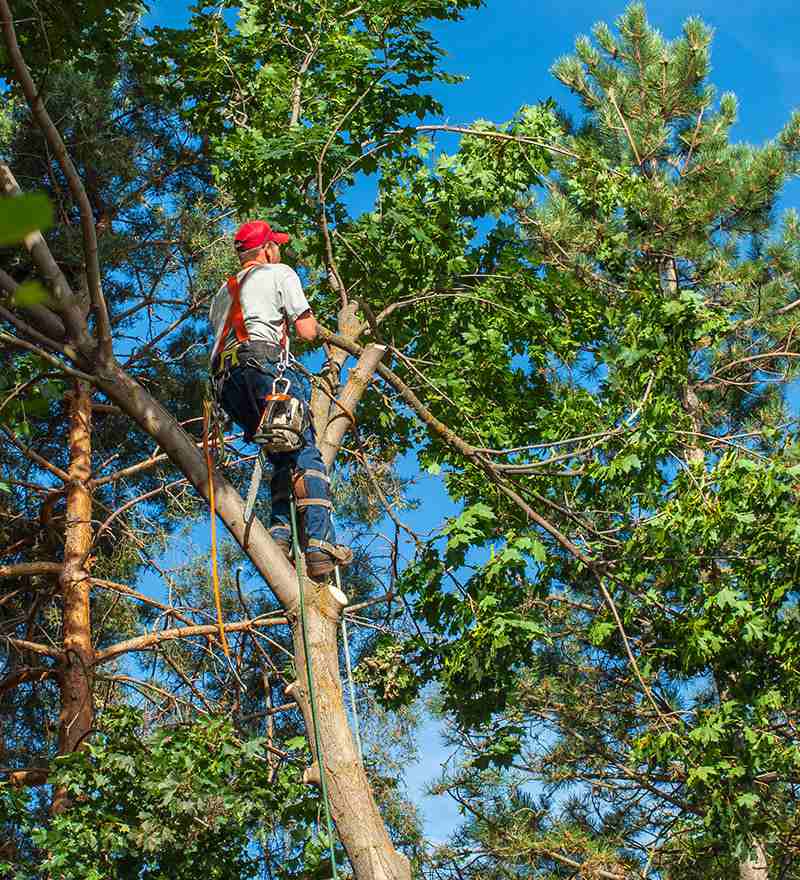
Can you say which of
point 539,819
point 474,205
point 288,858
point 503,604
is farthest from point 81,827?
point 539,819

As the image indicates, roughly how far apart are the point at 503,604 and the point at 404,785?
314cm

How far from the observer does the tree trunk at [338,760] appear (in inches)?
155

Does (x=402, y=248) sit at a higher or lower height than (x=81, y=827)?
higher

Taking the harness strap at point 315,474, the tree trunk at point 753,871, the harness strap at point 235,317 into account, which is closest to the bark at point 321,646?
the harness strap at point 315,474

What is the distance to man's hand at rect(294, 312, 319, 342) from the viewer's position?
462 centimetres

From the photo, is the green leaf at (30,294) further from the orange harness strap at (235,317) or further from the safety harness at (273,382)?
the orange harness strap at (235,317)

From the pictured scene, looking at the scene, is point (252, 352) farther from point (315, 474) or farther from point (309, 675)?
point (309, 675)

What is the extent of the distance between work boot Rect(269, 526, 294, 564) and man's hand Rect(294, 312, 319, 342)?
0.78 meters

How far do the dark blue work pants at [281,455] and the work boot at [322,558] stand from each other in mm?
50

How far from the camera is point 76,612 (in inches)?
360

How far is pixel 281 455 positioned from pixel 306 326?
55cm

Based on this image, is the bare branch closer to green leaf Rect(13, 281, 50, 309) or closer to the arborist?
the arborist

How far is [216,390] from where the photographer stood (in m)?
4.91

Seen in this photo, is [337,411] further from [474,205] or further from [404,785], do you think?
[404,785]
